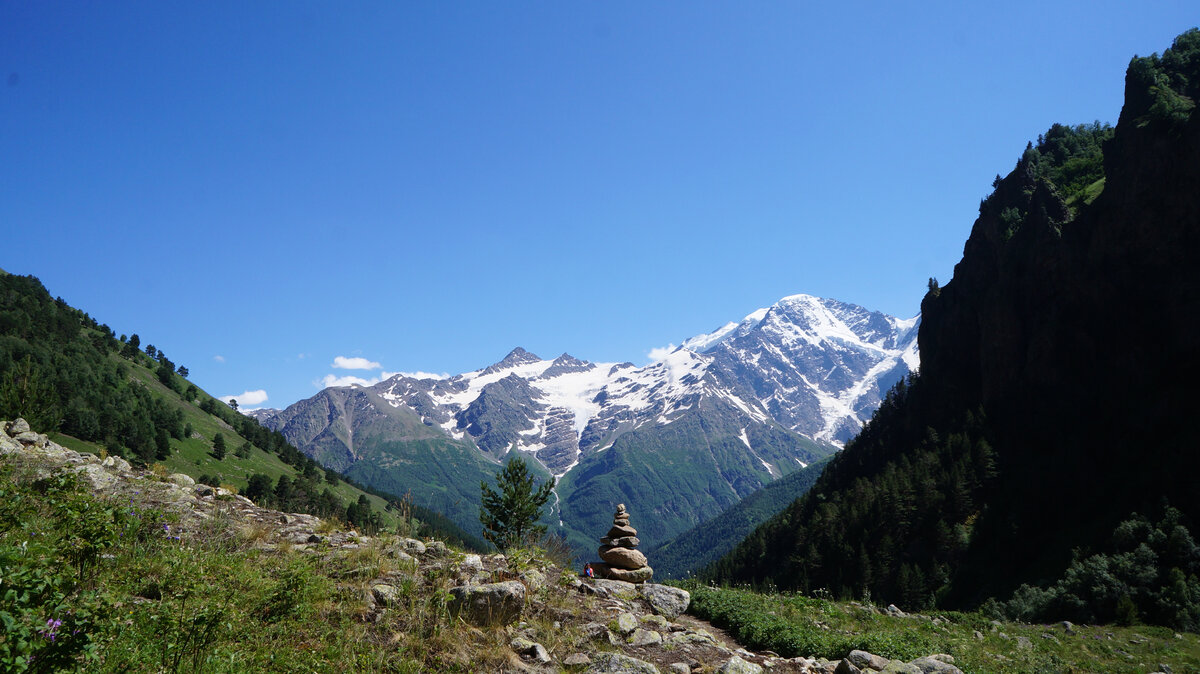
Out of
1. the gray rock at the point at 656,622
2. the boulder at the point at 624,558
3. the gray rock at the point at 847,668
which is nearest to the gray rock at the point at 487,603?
the gray rock at the point at 656,622

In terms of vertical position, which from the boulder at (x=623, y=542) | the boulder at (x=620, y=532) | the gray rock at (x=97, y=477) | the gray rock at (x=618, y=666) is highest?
the gray rock at (x=97, y=477)

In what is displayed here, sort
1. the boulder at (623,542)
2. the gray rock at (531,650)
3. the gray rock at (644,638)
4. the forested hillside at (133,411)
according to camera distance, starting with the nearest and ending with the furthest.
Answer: the gray rock at (531,650), the gray rock at (644,638), the boulder at (623,542), the forested hillside at (133,411)

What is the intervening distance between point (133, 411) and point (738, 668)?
173 meters

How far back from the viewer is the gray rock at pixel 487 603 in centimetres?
1071

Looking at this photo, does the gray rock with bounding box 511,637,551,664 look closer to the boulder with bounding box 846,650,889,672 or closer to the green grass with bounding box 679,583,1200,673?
the boulder with bounding box 846,650,889,672

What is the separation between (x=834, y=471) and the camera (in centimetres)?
13362

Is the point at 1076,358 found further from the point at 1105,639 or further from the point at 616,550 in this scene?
the point at 616,550

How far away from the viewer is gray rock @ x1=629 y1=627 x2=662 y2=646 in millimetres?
11985

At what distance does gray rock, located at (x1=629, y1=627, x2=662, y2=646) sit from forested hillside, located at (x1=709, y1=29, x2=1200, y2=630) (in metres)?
37.2

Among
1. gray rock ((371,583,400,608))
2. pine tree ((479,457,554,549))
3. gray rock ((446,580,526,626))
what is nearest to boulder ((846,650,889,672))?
gray rock ((446,580,526,626))

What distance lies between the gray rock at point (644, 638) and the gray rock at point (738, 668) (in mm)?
1857

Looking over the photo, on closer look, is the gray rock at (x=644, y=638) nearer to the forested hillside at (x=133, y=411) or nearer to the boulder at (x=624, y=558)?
the boulder at (x=624, y=558)

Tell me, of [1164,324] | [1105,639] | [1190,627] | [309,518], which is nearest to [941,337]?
[1164,324]

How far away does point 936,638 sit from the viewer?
18.5m
